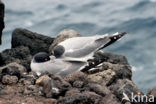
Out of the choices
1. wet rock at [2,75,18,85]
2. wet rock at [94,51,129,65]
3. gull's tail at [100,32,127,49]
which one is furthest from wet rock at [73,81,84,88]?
gull's tail at [100,32,127,49]

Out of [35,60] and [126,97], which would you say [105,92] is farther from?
[35,60]

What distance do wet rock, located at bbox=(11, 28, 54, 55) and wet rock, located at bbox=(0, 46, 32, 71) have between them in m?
1.00

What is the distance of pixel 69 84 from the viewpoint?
45.4 feet

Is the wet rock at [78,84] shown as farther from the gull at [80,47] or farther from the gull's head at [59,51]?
the gull's head at [59,51]

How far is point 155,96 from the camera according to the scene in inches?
527

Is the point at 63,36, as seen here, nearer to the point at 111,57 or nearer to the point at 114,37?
the point at 114,37

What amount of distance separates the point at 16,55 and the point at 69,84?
454cm

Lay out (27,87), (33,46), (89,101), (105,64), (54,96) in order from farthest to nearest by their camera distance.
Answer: (33,46) < (105,64) < (27,87) < (54,96) < (89,101)

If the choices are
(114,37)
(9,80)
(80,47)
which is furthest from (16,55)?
(114,37)

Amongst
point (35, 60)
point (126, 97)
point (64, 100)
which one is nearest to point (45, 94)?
point (64, 100)

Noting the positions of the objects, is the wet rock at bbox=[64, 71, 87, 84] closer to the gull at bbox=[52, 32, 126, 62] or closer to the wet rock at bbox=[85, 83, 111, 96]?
the wet rock at bbox=[85, 83, 111, 96]

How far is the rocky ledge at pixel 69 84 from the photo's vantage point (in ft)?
41.5

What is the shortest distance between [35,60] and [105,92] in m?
4.08

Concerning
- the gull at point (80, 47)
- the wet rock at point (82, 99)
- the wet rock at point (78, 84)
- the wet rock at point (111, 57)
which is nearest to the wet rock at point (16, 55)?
the gull at point (80, 47)
